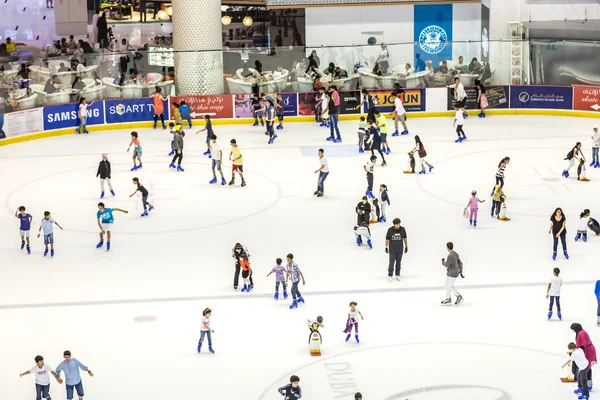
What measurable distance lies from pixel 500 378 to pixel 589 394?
1504mm

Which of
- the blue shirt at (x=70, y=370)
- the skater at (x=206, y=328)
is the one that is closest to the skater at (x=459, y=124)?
the skater at (x=206, y=328)

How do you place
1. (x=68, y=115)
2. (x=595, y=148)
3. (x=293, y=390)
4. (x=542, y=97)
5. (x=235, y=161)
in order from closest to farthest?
(x=293, y=390) → (x=235, y=161) → (x=595, y=148) → (x=68, y=115) → (x=542, y=97)

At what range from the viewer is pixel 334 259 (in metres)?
25.2

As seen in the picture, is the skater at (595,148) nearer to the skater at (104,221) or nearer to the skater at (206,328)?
the skater at (104,221)

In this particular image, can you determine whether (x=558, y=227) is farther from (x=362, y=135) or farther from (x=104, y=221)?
(x=362, y=135)

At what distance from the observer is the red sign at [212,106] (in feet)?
137

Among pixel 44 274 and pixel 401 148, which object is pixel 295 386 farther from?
pixel 401 148

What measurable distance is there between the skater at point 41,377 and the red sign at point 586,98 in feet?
93.8

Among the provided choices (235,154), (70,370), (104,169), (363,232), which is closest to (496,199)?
(363,232)

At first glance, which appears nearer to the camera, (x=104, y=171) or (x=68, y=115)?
(x=104, y=171)

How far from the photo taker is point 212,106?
138ft

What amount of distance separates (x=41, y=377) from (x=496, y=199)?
14135 millimetres

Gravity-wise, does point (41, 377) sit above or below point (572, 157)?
below

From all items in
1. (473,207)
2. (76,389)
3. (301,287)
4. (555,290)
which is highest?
(473,207)
